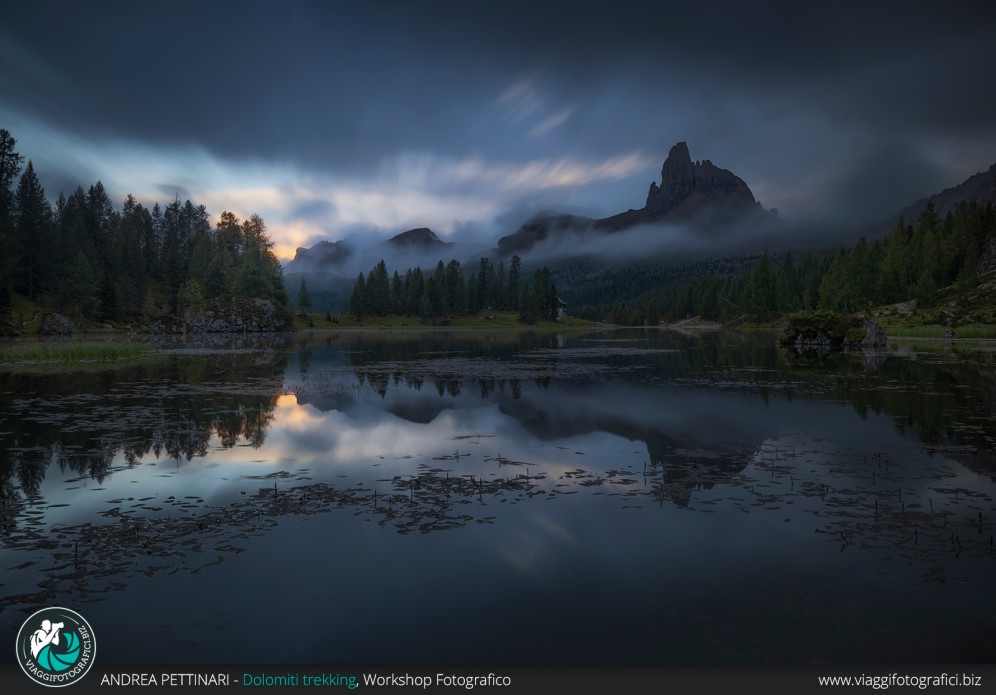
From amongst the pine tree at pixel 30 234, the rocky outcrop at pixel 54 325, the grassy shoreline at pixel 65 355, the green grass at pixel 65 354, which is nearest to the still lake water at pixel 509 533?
the grassy shoreline at pixel 65 355

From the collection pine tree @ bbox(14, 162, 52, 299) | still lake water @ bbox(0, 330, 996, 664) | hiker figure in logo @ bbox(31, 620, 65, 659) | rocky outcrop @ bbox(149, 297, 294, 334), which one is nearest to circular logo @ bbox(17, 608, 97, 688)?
hiker figure in logo @ bbox(31, 620, 65, 659)

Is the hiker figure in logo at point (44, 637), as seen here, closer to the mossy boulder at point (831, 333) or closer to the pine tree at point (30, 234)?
the mossy boulder at point (831, 333)

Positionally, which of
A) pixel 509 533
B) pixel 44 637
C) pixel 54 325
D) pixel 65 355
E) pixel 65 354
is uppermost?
pixel 54 325

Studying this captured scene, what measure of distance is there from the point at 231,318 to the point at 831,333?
14070 centimetres

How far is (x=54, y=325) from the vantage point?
11188 centimetres

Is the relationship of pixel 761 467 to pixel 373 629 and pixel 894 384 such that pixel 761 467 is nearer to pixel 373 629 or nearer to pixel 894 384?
pixel 373 629

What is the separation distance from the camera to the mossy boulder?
77.9 meters

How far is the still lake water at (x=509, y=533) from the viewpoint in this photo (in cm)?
821

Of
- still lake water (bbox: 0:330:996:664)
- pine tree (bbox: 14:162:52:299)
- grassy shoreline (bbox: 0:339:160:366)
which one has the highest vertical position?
pine tree (bbox: 14:162:52:299)

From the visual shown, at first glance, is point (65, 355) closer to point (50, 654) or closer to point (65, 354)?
point (65, 354)

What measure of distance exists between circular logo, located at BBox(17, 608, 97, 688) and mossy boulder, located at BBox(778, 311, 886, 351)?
84.7m

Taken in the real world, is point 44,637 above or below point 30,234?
below

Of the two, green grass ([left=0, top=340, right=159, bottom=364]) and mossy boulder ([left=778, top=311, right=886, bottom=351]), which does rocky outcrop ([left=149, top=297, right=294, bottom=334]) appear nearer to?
green grass ([left=0, top=340, right=159, bottom=364])

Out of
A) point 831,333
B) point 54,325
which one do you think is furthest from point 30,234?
point 831,333
